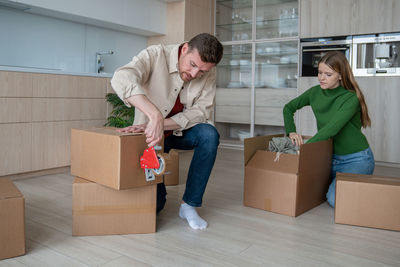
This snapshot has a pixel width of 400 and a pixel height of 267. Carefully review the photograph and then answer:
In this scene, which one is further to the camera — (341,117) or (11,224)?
(341,117)

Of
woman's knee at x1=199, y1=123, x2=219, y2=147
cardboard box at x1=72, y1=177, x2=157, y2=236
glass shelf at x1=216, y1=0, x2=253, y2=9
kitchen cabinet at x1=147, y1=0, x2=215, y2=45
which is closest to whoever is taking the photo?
cardboard box at x1=72, y1=177, x2=157, y2=236

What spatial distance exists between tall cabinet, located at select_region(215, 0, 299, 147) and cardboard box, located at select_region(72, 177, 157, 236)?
3.16 m

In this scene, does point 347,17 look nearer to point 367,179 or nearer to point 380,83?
point 380,83

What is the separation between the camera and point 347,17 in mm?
3975

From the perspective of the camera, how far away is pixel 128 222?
1.73 meters

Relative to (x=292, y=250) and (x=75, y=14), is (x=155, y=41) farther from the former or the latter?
(x=292, y=250)

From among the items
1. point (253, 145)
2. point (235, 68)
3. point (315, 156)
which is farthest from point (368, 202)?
point (235, 68)

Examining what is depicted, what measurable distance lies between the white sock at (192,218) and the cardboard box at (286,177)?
47cm

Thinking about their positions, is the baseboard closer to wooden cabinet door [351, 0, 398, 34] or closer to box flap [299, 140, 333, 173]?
box flap [299, 140, 333, 173]

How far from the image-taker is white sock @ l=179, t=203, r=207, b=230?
1.85 meters

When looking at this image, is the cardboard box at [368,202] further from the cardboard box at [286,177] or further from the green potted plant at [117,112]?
the green potted plant at [117,112]

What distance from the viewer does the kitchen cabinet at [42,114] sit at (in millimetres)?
2809

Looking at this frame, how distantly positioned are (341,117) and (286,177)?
493 mm

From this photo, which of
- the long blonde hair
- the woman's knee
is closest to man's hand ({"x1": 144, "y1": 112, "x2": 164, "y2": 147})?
the woman's knee
